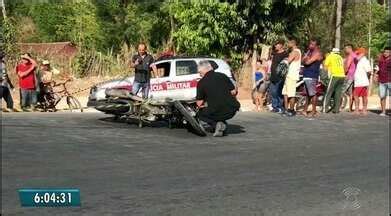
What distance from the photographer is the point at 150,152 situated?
32.2 feet

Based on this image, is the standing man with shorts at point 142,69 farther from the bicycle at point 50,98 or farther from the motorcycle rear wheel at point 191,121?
the motorcycle rear wheel at point 191,121

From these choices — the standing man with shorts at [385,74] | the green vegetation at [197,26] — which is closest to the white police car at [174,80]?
the standing man with shorts at [385,74]

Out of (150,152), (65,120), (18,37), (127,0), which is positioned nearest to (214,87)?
(150,152)

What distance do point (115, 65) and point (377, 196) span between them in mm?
24916

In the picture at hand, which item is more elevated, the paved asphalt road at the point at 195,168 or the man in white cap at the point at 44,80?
the man in white cap at the point at 44,80

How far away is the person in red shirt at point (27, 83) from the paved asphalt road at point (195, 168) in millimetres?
2327

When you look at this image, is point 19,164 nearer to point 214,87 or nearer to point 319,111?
point 214,87

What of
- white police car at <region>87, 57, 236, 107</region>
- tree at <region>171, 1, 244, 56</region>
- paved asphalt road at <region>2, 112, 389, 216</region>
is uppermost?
tree at <region>171, 1, 244, 56</region>

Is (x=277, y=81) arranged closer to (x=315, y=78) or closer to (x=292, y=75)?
(x=292, y=75)

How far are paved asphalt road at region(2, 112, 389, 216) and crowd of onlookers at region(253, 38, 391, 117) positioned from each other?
237 centimetres

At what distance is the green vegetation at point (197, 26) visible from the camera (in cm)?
2688

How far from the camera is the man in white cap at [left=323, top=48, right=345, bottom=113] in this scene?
52.7 feet
